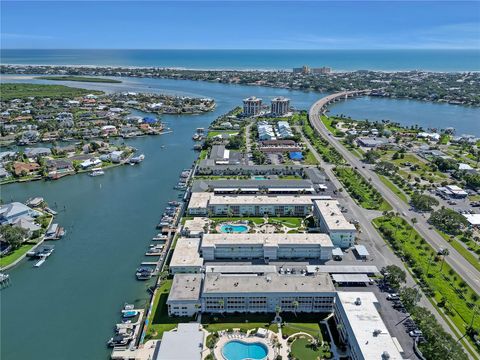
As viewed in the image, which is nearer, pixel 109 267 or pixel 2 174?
pixel 109 267

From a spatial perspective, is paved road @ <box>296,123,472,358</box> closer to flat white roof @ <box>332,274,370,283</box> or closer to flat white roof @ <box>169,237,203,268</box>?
flat white roof @ <box>332,274,370,283</box>

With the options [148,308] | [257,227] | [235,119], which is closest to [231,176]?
[257,227]

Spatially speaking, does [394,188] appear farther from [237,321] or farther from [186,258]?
[237,321]

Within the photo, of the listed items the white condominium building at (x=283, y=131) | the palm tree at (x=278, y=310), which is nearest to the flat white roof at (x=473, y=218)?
the palm tree at (x=278, y=310)

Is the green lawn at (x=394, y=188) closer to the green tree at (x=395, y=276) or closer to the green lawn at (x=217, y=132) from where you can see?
the green tree at (x=395, y=276)

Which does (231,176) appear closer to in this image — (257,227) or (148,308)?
(257,227)

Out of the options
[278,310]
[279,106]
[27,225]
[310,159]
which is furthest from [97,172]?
[279,106]
